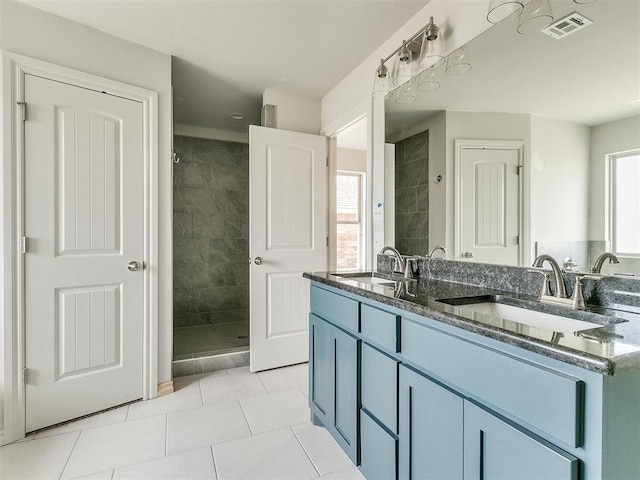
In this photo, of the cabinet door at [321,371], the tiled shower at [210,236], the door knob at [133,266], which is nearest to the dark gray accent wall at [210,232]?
the tiled shower at [210,236]

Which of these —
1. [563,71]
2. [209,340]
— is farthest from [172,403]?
[563,71]

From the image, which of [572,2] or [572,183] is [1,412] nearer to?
[572,183]

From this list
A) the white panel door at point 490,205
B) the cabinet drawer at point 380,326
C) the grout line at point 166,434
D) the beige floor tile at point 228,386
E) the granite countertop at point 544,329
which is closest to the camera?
the granite countertop at point 544,329

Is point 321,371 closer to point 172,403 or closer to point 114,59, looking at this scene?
point 172,403

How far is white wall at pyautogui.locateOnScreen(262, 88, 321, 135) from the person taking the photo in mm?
2998

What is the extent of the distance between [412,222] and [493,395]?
1372mm

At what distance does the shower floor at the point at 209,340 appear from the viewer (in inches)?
115

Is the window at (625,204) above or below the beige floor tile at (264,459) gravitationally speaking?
above

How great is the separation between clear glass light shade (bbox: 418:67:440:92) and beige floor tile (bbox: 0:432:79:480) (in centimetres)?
271

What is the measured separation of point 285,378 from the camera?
8.77ft

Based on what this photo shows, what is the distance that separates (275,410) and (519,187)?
1901mm

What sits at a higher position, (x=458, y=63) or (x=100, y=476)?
(x=458, y=63)

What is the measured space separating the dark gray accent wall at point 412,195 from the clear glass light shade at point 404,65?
355mm

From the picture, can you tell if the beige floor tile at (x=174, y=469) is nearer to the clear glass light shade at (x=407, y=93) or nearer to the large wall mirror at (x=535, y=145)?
the large wall mirror at (x=535, y=145)
